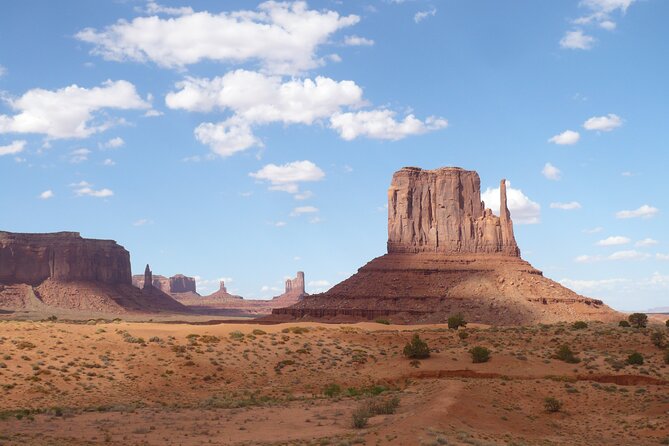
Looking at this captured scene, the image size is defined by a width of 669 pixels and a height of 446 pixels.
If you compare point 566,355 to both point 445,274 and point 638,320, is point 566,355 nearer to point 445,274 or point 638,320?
point 638,320

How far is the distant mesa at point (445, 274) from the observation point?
343 feet

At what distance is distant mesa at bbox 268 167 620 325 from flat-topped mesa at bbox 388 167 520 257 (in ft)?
0.54

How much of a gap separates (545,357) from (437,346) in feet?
25.8

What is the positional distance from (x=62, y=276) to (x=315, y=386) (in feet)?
506

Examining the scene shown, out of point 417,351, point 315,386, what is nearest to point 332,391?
point 315,386

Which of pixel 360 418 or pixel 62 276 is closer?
pixel 360 418

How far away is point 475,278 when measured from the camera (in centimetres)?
11412

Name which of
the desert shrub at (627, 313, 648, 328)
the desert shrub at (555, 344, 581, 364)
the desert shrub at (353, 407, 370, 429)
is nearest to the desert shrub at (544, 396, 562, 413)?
the desert shrub at (353, 407, 370, 429)

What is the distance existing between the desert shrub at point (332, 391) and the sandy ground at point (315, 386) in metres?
0.12

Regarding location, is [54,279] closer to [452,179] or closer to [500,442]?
[452,179]

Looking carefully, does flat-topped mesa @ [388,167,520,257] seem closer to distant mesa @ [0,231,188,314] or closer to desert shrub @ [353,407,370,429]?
distant mesa @ [0,231,188,314]

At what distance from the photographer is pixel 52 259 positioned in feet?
602

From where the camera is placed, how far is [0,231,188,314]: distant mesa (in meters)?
173

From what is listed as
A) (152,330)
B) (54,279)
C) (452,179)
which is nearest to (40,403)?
(152,330)
